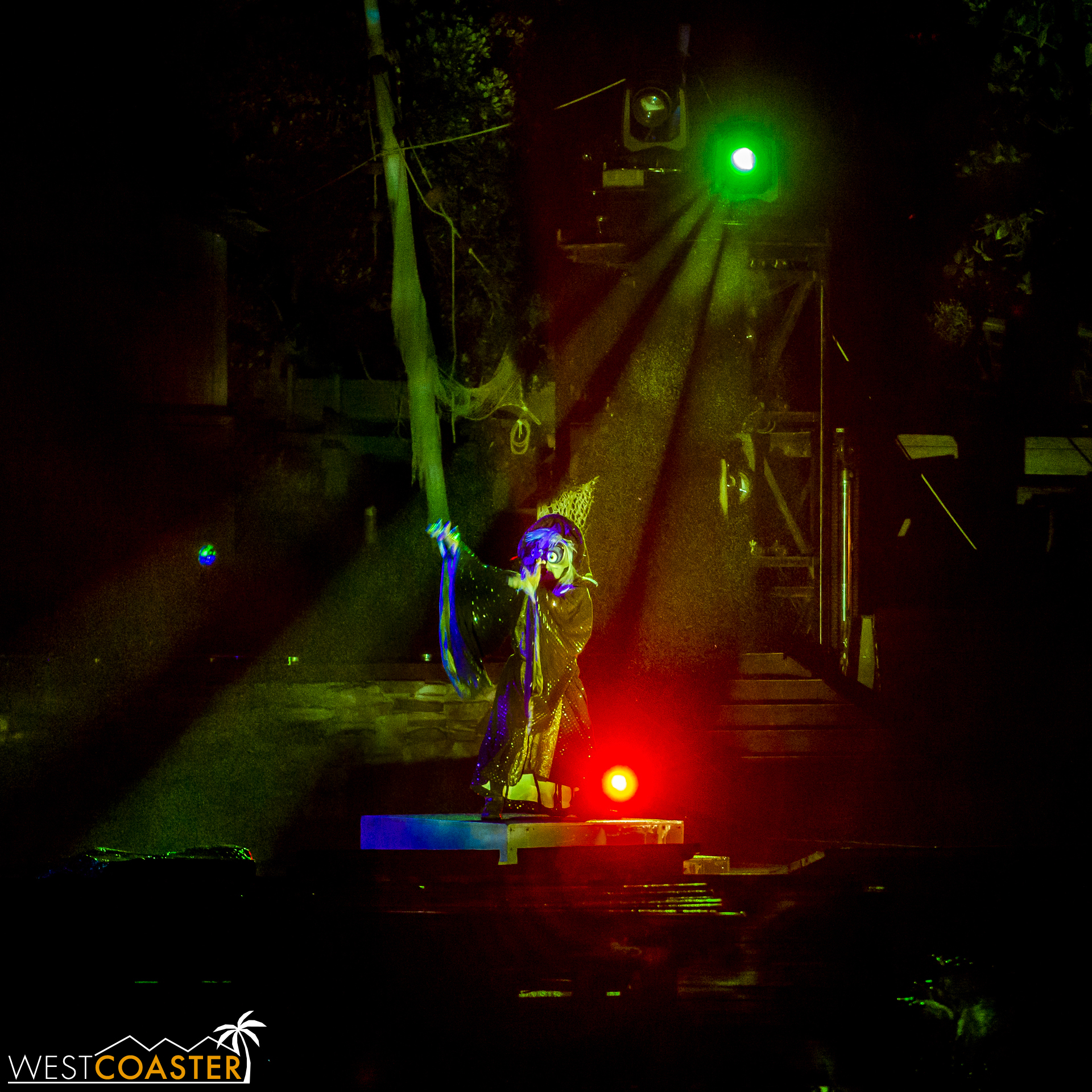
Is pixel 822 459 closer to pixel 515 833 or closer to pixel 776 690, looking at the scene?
pixel 776 690

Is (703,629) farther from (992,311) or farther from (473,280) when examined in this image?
(992,311)

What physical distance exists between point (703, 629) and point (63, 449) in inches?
292

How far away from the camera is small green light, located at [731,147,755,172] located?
245 inches

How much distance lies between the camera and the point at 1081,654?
870 centimetres

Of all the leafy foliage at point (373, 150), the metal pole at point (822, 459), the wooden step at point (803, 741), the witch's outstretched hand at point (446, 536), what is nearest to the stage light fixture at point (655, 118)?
the metal pole at point (822, 459)

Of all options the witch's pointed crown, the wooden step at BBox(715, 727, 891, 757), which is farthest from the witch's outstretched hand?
the wooden step at BBox(715, 727, 891, 757)

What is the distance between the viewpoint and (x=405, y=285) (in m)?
10.4

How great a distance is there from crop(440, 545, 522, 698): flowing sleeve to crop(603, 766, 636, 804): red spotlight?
89 centimetres

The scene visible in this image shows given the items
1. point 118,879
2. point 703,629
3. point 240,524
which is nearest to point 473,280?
point 240,524

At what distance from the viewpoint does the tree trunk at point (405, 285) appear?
10.1 meters

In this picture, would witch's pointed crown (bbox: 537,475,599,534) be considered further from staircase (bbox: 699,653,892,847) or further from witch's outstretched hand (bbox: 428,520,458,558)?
witch's outstretched hand (bbox: 428,520,458,558)

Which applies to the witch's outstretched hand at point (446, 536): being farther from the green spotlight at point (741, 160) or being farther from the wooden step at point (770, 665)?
the wooden step at point (770, 665)

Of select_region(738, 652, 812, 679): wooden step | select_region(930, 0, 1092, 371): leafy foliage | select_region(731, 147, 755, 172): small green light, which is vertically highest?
select_region(930, 0, 1092, 371): leafy foliage

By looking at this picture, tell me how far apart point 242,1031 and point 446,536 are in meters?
2.76
